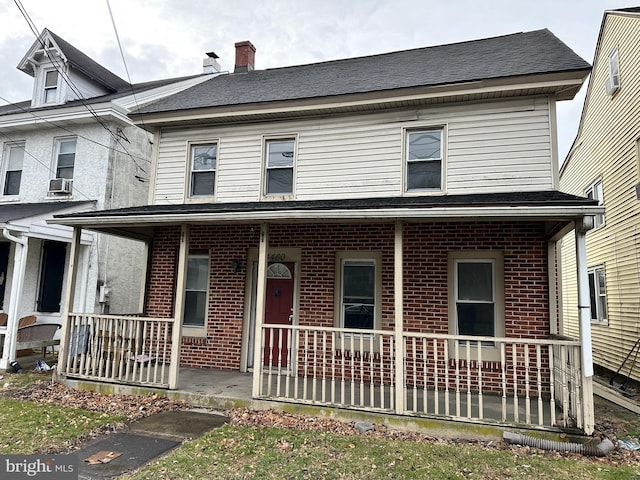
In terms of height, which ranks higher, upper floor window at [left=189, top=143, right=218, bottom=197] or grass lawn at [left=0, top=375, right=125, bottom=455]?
upper floor window at [left=189, top=143, right=218, bottom=197]

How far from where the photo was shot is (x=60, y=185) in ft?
36.2

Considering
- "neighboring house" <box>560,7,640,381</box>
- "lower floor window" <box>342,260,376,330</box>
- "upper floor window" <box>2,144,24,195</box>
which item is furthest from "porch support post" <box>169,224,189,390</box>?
"upper floor window" <box>2,144,24,195</box>

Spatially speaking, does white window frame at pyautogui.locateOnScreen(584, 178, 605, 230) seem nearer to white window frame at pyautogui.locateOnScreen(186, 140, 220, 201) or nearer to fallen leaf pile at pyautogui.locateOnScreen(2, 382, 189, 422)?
white window frame at pyautogui.locateOnScreen(186, 140, 220, 201)

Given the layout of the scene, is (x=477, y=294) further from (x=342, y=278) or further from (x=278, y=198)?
(x=278, y=198)

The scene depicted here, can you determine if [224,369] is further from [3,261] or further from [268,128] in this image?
[3,261]

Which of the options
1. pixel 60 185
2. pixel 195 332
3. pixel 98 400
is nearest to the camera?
pixel 98 400

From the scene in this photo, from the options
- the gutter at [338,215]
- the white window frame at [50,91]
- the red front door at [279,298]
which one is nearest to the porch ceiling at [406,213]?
the gutter at [338,215]

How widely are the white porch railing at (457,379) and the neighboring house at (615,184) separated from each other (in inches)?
A: 118

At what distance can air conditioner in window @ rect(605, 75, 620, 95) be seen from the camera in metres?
10.5

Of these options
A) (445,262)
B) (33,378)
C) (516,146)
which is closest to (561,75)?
(516,146)

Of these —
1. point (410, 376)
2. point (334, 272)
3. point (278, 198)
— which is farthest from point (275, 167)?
point (410, 376)

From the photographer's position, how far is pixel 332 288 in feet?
25.1

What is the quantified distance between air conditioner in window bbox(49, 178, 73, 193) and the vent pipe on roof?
5899 mm

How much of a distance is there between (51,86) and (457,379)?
13259mm
